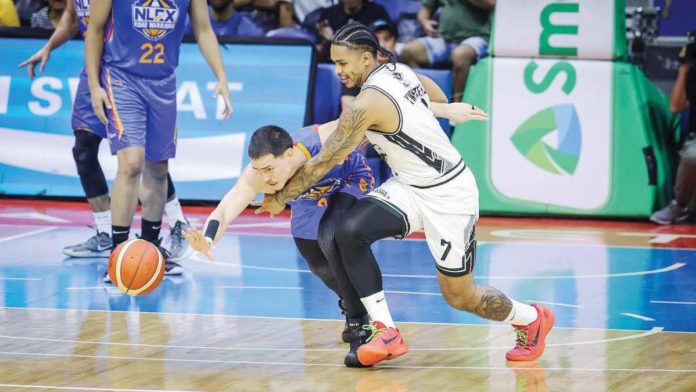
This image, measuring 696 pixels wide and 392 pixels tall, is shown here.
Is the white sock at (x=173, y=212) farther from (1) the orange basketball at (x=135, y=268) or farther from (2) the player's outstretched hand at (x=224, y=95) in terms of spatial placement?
(1) the orange basketball at (x=135, y=268)

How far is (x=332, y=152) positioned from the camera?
611cm

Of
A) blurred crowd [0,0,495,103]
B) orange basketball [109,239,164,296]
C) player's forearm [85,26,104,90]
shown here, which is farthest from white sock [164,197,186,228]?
blurred crowd [0,0,495,103]

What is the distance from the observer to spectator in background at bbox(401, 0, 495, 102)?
41.4ft

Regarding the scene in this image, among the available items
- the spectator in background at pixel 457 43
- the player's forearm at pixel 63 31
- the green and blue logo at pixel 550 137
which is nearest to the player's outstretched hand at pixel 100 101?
the player's forearm at pixel 63 31

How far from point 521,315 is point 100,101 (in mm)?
3840

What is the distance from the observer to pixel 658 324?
24.9 feet

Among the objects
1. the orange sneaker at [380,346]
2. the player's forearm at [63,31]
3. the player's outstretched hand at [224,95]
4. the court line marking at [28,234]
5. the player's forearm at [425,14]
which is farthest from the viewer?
the player's forearm at [425,14]

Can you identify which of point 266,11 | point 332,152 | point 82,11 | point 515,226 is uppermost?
point 82,11

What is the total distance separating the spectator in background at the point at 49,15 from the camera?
13367mm

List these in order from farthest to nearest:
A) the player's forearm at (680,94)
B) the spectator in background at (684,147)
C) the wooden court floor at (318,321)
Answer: the player's forearm at (680,94) < the spectator in background at (684,147) < the wooden court floor at (318,321)

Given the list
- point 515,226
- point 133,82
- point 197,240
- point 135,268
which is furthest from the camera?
point 515,226

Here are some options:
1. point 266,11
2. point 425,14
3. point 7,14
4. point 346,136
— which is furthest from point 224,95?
point 7,14

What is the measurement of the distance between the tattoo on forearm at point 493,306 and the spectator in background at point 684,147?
5.93 meters

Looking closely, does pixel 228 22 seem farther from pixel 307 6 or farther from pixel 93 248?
pixel 93 248
